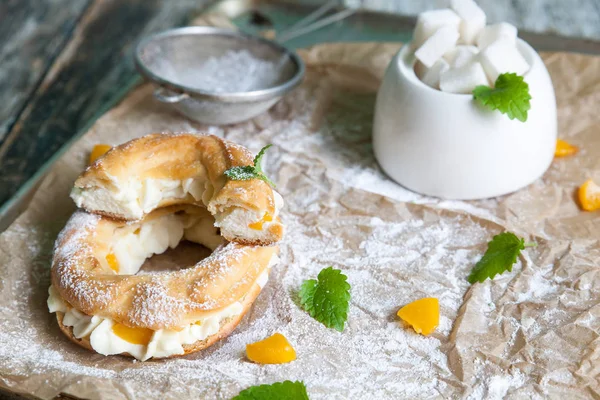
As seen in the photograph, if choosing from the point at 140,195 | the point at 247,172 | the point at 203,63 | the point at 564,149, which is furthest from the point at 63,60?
the point at 564,149

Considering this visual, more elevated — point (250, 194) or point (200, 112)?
point (250, 194)

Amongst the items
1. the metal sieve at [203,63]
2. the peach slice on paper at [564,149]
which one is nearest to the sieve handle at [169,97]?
the metal sieve at [203,63]

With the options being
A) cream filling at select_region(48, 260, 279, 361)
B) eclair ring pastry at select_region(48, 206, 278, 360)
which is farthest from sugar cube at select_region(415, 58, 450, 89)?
cream filling at select_region(48, 260, 279, 361)

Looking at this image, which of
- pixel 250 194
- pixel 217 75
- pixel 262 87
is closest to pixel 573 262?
pixel 250 194

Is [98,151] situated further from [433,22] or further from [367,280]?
[433,22]

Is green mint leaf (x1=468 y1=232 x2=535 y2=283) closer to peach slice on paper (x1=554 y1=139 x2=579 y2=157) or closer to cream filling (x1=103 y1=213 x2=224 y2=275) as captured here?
peach slice on paper (x1=554 y1=139 x2=579 y2=157)

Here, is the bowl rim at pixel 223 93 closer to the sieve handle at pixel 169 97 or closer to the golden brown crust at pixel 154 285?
the sieve handle at pixel 169 97

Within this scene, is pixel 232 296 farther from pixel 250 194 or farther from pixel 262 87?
pixel 262 87
